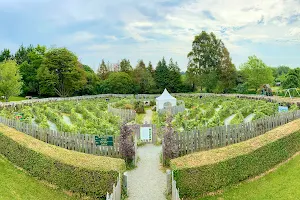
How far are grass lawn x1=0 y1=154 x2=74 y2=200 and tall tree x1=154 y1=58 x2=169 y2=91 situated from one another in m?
55.8

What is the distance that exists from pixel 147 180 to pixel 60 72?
56876 millimetres

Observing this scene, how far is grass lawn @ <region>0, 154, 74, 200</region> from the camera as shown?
522 inches

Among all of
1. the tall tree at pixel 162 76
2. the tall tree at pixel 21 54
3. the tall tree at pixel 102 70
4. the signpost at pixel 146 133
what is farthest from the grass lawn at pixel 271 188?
the tall tree at pixel 21 54

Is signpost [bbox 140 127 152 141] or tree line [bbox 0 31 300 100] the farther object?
tree line [bbox 0 31 300 100]

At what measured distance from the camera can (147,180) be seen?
14.4 metres

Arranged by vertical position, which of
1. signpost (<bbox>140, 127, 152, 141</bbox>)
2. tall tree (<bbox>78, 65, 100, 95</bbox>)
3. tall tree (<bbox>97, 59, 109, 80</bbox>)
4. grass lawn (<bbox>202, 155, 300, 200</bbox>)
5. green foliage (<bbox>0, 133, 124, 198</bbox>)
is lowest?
grass lawn (<bbox>202, 155, 300, 200</bbox>)

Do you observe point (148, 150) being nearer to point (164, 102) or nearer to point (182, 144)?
point (182, 144)

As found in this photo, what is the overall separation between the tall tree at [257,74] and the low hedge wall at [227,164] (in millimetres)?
55874

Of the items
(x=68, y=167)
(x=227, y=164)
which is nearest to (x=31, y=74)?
(x=68, y=167)

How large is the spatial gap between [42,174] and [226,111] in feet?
81.9

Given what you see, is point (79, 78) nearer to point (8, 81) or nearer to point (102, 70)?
point (8, 81)

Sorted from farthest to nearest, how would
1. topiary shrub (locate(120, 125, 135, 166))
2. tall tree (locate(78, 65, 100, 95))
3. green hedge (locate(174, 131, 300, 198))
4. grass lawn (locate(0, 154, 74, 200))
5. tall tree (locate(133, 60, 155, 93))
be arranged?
1. tall tree (locate(78, 65, 100, 95))
2. tall tree (locate(133, 60, 155, 93))
3. topiary shrub (locate(120, 125, 135, 166))
4. grass lawn (locate(0, 154, 74, 200))
5. green hedge (locate(174, 131, 300, 198))

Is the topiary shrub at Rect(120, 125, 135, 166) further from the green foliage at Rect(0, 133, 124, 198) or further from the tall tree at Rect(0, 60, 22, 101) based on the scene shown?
the tall tree at Rect(0, 60, 22, 101)

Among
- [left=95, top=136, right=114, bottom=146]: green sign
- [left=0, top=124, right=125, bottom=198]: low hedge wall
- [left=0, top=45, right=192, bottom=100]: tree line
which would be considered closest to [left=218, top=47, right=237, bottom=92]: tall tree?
[left=0, top=45, right=192, bottom=100]: tree line
